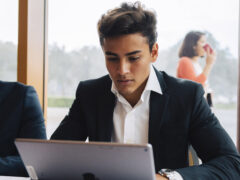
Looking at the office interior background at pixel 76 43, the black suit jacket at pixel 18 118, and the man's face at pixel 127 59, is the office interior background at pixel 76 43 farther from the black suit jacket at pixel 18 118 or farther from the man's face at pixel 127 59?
the man's face at pixel 127 59

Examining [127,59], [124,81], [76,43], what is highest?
[76,43]

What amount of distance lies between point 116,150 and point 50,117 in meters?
1.90

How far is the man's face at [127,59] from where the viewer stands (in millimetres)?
1362

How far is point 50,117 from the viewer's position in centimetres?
262

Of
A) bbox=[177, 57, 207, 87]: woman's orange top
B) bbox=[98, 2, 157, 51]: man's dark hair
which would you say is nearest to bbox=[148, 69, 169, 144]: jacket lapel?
bbox=[98, 2, 157, 51]: man's dark hair

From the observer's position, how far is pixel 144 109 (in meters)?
1.51

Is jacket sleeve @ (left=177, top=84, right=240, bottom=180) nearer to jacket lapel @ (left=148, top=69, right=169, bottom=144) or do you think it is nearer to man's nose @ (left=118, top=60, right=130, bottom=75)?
jacket lapel @ (left=148, top=69, right=169, bottom=144)

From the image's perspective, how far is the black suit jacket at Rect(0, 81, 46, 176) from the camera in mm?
1653

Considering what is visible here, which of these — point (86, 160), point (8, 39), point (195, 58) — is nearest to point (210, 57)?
point (195, 58)

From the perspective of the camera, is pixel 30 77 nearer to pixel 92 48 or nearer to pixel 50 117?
pixel 50 117

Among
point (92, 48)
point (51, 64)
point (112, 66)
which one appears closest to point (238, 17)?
point (92, 48)

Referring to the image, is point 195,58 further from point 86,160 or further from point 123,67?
point 86,160

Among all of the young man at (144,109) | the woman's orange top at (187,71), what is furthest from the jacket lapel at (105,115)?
the woman's orange top at (187,71)

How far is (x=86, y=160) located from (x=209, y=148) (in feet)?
2.28
